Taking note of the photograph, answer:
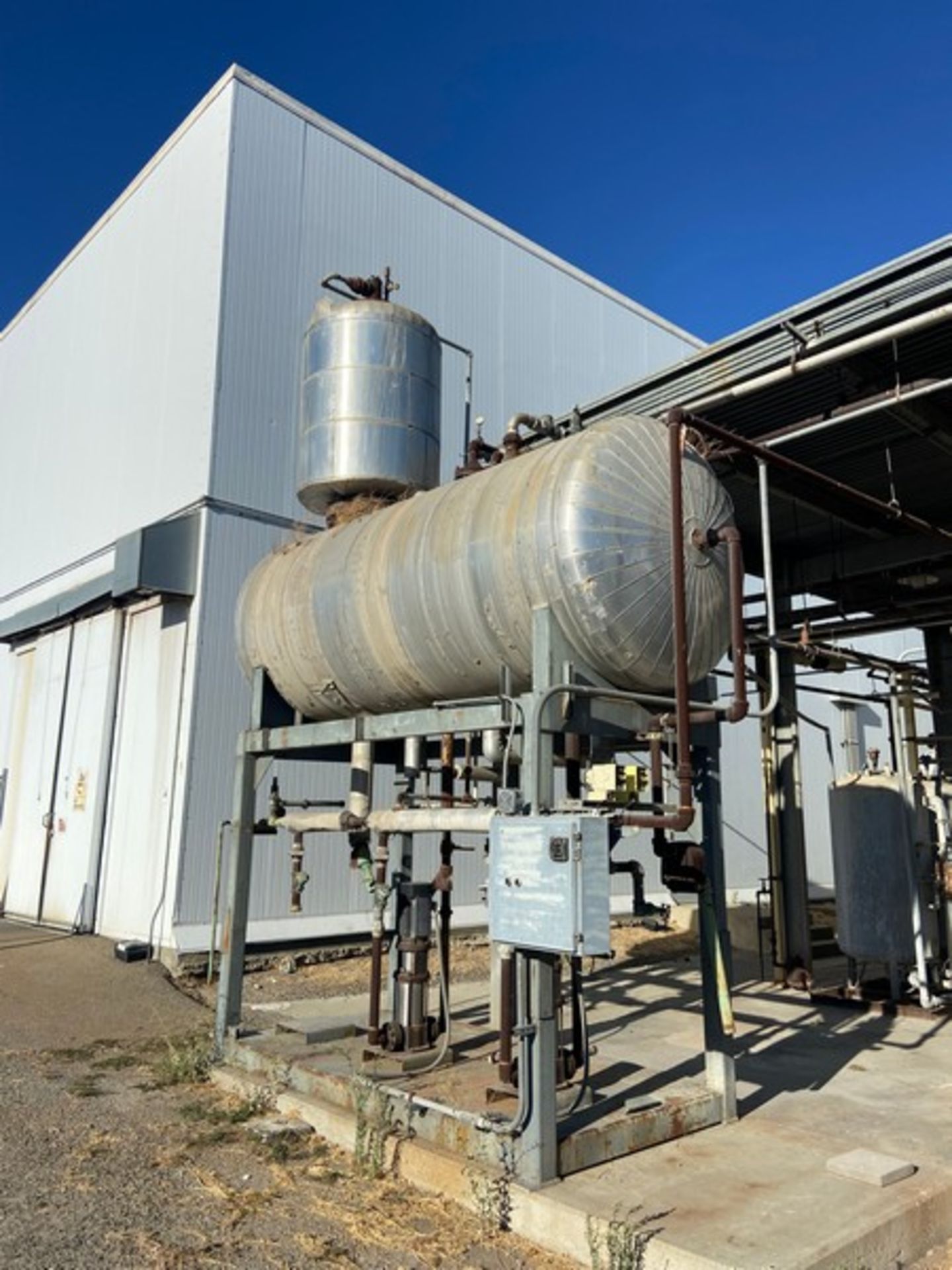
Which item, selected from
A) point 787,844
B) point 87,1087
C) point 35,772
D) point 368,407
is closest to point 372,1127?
point 87,1087

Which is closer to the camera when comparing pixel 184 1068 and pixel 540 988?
pixel 540 988

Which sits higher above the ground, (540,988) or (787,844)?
(787,844)

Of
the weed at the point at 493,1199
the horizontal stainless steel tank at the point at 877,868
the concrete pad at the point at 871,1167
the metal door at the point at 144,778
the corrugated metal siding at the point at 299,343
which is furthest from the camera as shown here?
the corrugated metal siding at the point at 299,343

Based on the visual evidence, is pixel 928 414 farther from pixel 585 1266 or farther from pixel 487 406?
pixel 487 406

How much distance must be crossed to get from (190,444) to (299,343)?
1.92 meters

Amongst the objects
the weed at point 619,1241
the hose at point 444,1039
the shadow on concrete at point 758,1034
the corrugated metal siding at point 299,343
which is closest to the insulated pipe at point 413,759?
the hose at point 444,1039

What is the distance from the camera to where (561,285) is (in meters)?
16.2

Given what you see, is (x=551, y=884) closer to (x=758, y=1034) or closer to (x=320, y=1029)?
(x=320, y=1029)

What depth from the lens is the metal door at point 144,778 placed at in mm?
10930

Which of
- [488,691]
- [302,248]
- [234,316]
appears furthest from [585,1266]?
[302,248]

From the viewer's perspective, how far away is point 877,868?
28.3 feet

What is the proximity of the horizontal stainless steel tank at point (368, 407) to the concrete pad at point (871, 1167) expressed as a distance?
184 inches

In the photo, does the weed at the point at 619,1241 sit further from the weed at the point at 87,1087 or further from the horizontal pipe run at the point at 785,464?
the weed at the point at 87,1087

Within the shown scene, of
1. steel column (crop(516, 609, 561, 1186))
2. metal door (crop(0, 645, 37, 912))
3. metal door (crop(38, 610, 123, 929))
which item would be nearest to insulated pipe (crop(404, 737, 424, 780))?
steel column (crop(516, 609, 561, 1186))
